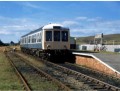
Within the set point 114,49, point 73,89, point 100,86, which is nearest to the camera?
point 73,89

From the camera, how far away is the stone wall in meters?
20.4

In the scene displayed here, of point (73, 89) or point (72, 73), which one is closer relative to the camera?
point (73, 89)

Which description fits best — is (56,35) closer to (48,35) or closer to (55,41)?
(55,41)

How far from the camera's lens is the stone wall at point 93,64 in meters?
20.4

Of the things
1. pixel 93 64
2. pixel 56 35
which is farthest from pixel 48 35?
pixel 93 64

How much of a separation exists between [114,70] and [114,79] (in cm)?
220

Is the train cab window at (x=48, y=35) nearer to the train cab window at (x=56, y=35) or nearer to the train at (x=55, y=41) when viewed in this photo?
the train at (x=55, y=41)

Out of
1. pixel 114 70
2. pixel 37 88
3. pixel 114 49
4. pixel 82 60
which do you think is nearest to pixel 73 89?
pixel 37 88

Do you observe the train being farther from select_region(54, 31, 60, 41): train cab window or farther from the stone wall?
the stone wall

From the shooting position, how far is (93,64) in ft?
80.7

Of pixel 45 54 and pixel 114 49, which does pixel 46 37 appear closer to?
pixel 45 54

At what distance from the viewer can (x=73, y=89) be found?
13.4 metres

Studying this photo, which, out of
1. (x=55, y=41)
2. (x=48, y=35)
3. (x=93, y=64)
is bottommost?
Result: (x=93, y=64)

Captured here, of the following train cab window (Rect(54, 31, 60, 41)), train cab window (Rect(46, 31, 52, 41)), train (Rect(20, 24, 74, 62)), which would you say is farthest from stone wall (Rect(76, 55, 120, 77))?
train cab window (Rect(46, 31, 52, 41))
